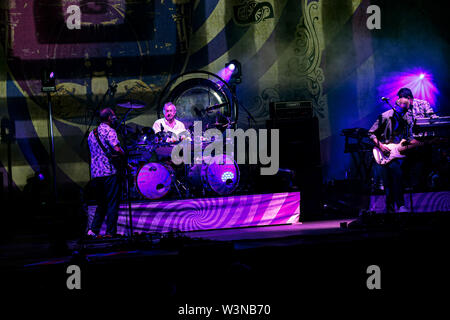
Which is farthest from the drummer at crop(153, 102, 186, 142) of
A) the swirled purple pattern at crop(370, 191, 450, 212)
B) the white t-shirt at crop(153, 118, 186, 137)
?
the swirled purple pattern at crop(370, 191, 450, 212)

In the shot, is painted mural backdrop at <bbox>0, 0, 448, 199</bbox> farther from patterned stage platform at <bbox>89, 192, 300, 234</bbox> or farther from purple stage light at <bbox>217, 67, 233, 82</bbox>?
patterned stage platform at <bbox>89, 192, 300, 234</bbox>

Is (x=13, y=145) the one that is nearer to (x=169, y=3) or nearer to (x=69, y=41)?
(x=69, y=41)

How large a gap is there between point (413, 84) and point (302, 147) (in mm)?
3607

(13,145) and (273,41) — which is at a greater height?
(273,41)

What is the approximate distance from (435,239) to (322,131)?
17.9 ft

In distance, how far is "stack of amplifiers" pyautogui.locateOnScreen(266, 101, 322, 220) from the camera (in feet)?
25.5

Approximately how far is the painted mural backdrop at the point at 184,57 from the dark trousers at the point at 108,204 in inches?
106

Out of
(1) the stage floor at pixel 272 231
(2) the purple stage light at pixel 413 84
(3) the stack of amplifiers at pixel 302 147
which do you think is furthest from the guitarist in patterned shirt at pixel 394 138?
(2) the purple stage light at pixel 413 84

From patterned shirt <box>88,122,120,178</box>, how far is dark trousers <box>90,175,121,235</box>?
152mm

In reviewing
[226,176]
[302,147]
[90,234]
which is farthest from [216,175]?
[90,234]

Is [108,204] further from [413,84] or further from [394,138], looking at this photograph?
[413,84]

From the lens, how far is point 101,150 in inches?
255
